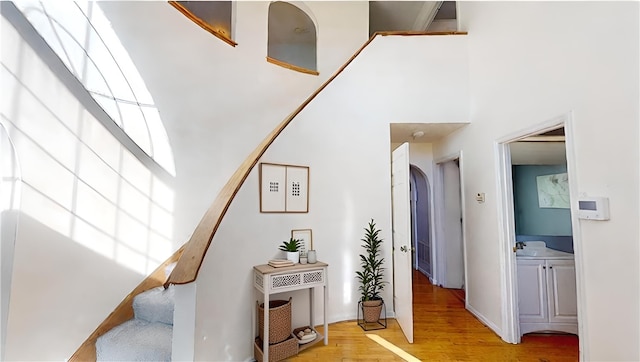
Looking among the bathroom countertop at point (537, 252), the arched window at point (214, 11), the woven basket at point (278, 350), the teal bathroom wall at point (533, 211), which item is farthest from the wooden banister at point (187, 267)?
the arched window at point (214, 11)

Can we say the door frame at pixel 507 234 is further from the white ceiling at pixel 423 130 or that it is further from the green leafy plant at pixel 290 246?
the green leafy plant at pixel 290 246

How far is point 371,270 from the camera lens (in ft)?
11.2

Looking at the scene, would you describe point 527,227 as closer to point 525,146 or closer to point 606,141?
point 525,146

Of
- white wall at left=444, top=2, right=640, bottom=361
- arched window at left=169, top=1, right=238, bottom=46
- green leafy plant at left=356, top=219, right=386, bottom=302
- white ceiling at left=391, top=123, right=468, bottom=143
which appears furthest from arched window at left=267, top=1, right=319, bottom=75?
white wall at left=444, top=2, right=640, bottom=361

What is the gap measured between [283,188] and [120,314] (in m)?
1.69

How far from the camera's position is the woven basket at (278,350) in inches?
94.0

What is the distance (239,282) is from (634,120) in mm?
2794

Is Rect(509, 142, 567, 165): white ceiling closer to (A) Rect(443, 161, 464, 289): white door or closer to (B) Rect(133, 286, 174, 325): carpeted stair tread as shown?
(A) Rect(443, 161, 464, 289): white door

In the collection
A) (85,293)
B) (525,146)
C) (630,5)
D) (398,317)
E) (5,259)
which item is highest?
(630,5)

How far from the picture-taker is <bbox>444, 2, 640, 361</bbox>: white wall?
169 centimetres

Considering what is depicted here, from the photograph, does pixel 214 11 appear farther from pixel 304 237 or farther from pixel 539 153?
pixel 539 153

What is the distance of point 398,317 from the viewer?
327cm

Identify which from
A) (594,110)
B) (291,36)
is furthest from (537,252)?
(291,36)

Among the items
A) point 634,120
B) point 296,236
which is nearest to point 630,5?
point 634,120
